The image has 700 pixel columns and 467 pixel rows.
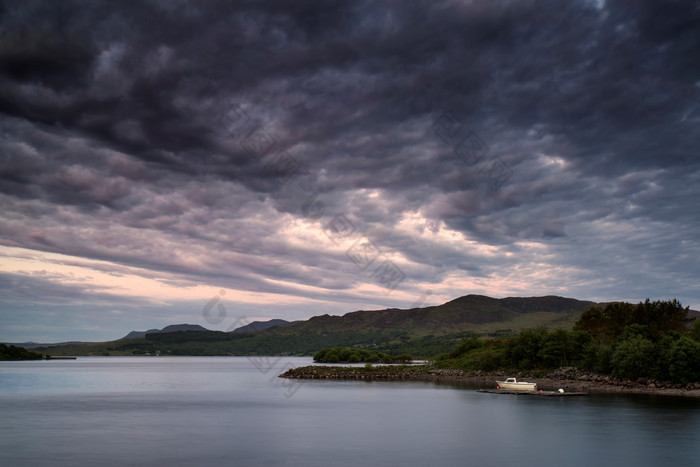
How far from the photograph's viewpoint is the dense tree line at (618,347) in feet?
236

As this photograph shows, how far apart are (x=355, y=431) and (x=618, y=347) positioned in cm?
5273

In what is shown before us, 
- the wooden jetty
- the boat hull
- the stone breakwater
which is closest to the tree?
the stone breakwater

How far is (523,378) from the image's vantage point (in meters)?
98.8

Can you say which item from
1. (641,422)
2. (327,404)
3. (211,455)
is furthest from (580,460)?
(327,404)

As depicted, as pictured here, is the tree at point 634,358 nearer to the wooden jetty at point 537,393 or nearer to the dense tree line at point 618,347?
the dense tree line at point 618,347

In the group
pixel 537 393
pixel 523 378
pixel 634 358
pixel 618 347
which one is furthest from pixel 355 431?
pixel 523 378

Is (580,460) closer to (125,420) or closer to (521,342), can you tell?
(125,420)

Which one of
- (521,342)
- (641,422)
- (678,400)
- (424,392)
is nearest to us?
(641,422)

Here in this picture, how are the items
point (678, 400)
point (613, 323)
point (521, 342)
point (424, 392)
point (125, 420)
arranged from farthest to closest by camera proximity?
1. point (521, 342)
2. point (613, 323)
3. point (424, 392)
4. point (678, 400)
5. point (125, 420)

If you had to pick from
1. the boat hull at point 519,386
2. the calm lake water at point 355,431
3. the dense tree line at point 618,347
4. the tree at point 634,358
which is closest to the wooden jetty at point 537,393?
the boat hull at point 519,386

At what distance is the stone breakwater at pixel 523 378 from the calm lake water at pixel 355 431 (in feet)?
29.2

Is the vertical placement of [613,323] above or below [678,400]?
above

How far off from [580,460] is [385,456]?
39.9ft

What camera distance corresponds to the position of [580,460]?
32.7 meters
